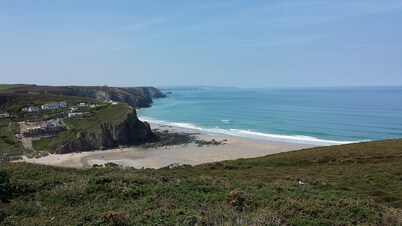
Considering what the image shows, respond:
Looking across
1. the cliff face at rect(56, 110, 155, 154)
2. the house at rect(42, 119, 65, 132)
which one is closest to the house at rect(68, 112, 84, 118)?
the house at rect(42, 119, 65, 132)

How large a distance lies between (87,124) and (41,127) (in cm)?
906

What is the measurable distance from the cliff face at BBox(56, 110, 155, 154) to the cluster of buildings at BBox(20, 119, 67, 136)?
8106mm

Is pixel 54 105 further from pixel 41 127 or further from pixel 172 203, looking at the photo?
pixel 172 203

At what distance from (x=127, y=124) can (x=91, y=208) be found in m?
64.3

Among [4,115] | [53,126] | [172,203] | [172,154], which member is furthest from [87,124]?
[172,203]

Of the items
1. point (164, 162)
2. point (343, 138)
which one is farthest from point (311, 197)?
point (343, 138)

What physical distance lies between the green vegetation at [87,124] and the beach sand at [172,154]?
5496 millimetres

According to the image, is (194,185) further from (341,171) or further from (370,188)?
(341,171)

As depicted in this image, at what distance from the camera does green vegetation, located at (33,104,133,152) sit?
68181 millimetres

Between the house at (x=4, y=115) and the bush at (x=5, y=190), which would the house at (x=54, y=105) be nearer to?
the house at (x=4, y=115)

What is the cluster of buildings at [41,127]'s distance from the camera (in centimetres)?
7166

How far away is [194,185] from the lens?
1680 centimetres

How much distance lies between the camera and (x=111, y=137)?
73000mm

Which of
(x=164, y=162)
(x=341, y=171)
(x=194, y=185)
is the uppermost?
(x=194, y=185)
